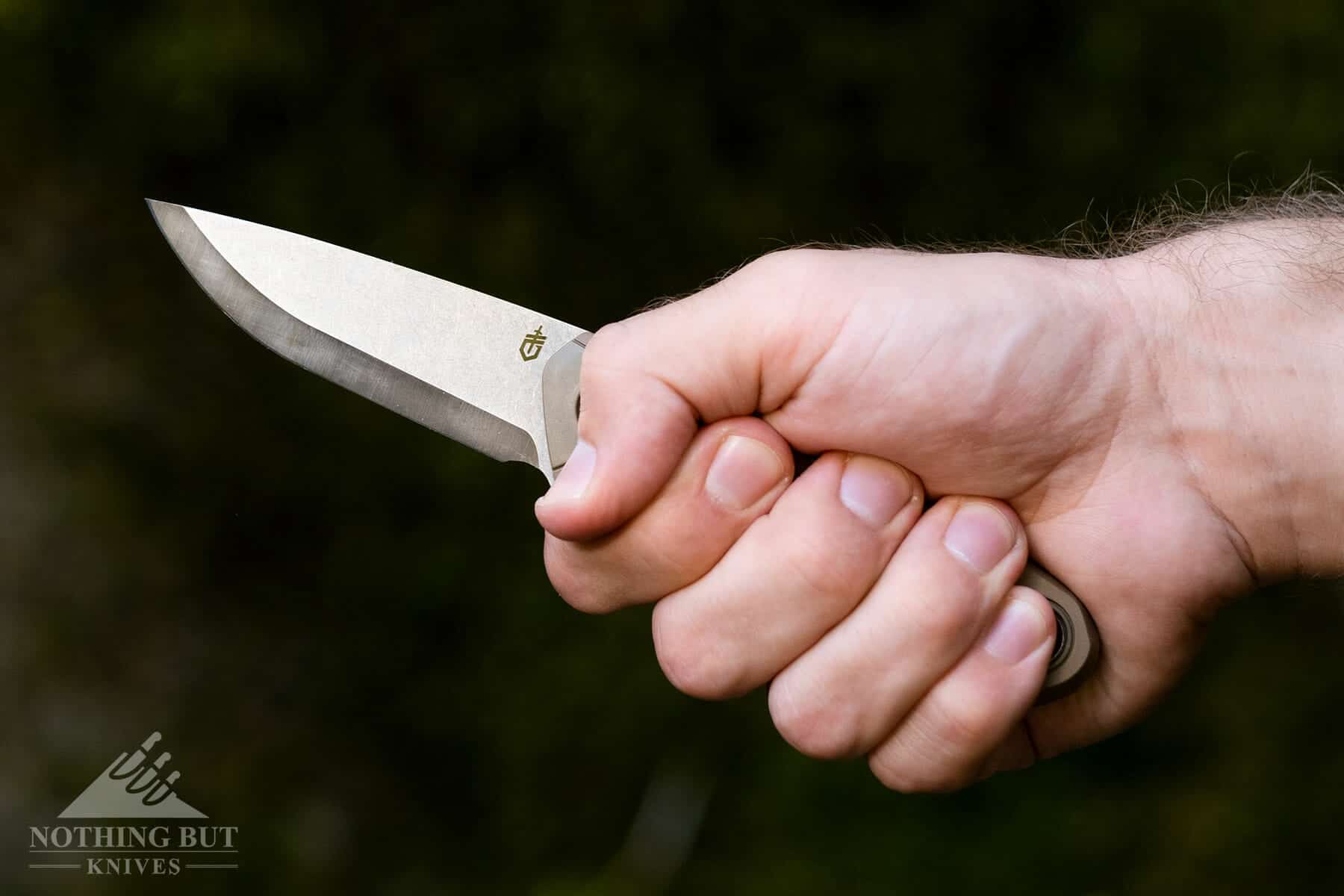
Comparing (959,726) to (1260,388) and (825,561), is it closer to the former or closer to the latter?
(825,561)

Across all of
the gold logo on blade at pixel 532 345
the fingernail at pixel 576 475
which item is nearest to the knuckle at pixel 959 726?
the fingernail at pixel 576 475

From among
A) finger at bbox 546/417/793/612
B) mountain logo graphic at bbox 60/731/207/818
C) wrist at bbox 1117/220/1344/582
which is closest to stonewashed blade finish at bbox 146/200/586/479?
finger at bbox 546/417/793/612

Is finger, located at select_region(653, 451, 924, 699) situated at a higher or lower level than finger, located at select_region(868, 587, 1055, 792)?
higher

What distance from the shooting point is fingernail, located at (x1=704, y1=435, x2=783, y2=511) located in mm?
1003

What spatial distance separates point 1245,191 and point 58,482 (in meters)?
2.75

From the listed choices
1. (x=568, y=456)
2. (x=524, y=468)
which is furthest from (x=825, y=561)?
(x=524, y=468)

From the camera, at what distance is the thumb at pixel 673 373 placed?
976mm

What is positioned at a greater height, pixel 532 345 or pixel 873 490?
pixel 532 345

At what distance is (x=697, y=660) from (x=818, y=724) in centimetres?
13

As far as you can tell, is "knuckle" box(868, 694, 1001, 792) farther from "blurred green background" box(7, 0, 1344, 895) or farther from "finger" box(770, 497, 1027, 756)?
"blurred green background" box(7, 0, 1344, 895)

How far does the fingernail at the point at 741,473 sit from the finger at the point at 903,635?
0.15 m

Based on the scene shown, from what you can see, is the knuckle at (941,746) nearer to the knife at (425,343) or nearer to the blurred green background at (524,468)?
the knife at (425,343)

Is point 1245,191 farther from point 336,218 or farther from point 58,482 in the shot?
point 58,482

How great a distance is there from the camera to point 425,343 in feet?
3.43
